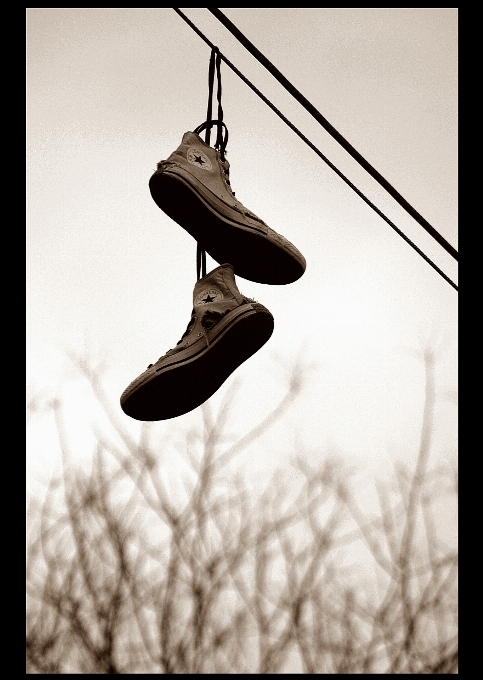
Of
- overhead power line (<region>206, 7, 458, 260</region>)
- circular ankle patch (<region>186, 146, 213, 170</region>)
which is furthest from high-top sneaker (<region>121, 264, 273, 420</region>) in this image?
overhead power line (<region>206, 7, 458, 260</region>)

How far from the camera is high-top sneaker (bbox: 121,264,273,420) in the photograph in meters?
2.83

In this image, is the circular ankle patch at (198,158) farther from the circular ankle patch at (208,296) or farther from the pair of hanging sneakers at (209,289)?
the circular ankle patch at (208,296)

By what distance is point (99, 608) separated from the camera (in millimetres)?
6648

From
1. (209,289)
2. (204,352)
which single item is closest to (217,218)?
(209,289)

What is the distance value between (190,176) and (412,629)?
5329 millimetres

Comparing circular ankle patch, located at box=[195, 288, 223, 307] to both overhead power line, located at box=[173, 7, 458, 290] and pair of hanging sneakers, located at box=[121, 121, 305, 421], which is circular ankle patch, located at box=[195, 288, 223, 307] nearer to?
pair of hanging sneakers, located at box=[121, 121, 305, 421]

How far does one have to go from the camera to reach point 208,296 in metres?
2.99

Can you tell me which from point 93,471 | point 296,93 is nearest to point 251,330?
point 296,93

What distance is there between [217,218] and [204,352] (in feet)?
1.58

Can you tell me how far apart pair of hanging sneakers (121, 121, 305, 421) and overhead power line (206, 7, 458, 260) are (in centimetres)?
77

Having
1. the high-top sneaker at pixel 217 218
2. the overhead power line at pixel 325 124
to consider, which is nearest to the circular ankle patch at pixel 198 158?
the high-top sneaker at pixel 217 218

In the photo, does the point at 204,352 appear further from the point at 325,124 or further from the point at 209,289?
the point at 325,124

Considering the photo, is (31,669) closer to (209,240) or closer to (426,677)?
(426,677)

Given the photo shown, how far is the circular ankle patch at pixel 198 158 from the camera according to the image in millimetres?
3100
